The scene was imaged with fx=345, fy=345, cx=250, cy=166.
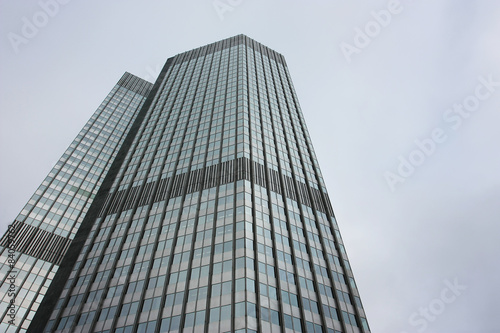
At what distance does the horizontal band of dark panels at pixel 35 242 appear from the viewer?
74.2 meters

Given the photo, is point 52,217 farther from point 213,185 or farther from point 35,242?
point 213,185

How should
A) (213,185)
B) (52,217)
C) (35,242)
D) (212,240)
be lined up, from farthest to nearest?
(52,217) < (35,242) < (213,185) < (212,240)

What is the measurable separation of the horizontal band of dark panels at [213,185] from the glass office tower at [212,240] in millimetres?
249

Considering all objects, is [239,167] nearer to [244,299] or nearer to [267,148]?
[267,148]

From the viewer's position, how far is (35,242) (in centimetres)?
7719

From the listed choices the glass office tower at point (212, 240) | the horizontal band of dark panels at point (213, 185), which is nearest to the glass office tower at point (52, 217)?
the glass office tower at point (212, 240)

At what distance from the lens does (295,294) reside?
4250cm

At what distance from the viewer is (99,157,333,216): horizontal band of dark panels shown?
59281 mm

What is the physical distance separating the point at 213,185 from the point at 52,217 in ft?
164

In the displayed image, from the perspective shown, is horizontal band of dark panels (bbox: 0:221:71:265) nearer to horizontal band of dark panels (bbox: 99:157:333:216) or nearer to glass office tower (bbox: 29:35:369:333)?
glass office tower (bbox: 29:35:369:333)

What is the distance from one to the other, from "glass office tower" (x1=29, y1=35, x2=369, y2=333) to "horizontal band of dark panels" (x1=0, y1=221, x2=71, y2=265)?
883 inches

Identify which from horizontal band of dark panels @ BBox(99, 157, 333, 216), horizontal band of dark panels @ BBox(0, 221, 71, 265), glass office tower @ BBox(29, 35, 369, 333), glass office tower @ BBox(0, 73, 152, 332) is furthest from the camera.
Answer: horizontal band of dark panels @ BBox(0, 221, 71, 265)

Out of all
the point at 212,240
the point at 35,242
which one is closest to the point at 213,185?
the point at 212,240

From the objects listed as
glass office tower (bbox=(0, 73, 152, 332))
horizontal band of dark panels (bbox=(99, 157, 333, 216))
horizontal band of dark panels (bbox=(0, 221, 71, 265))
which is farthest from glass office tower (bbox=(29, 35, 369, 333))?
horizontal band of dark panels (bbox=(0, 221, 71, 265))
